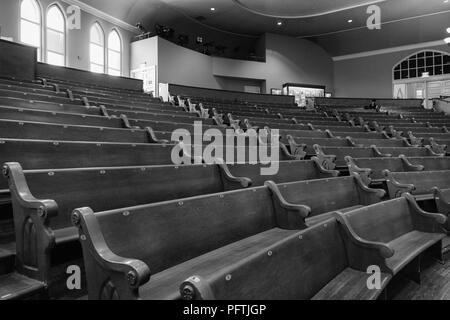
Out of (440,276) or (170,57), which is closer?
(440,276)

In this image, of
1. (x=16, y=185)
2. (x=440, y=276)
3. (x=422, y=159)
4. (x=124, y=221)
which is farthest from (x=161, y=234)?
(x=422, y=159)

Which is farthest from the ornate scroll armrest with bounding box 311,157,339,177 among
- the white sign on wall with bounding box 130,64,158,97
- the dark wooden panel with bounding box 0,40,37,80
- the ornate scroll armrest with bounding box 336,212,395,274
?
the white sign on wall with bounding box 130,64,158,97

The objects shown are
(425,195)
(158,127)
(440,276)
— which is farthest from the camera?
(158,127)

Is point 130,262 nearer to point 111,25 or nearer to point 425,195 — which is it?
point 425,195

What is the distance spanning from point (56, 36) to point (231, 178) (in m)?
3.70

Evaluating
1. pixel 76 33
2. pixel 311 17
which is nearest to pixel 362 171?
pixel 76 33

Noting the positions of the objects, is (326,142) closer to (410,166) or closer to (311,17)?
(410,166)

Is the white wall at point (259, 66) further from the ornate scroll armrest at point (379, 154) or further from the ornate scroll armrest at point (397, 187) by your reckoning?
the ornate scroll armrest at point (397, 187)

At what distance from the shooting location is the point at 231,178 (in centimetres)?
92

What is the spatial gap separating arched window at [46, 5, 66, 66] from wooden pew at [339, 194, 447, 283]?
12.4 ft

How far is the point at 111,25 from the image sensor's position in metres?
4.39

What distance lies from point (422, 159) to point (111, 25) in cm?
400

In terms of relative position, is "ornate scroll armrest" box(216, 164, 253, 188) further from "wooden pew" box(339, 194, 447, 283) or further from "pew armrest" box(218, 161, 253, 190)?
"wooden pew" box(339, 194, 447, 283)

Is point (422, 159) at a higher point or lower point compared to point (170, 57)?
lower
